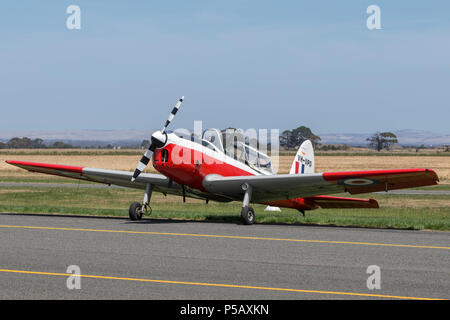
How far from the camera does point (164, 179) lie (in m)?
17.8

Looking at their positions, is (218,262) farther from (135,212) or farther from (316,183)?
(135,212)

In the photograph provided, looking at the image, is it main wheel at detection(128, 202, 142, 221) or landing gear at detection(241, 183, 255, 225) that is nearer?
landing gear at detection(241, 183, 255, 225)

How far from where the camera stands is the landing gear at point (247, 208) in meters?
16.6

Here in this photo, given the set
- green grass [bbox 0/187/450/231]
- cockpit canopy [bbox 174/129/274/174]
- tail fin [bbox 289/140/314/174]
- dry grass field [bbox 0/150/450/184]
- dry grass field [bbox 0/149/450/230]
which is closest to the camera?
cockpit canopy [bbox 174/129/274/174]

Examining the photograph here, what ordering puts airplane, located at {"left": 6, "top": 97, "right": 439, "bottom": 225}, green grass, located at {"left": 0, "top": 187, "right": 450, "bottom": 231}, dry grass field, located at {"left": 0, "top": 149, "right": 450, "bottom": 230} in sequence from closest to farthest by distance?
airplane, located at {"left": 6, "top": 97, "right": 439, "bottom": 225} → green grass, located at {"left": 0, "top": 187, "right": 450, "bottom": 231} → dry grass field, located at {"left": 0, "top": 149, "right": 450, "bottom": 230}

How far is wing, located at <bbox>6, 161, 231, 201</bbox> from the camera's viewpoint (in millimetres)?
17828

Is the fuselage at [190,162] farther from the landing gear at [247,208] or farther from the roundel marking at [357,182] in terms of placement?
the roundel marking at [357,182]

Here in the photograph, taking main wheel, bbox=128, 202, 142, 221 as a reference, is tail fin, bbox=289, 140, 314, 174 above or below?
above

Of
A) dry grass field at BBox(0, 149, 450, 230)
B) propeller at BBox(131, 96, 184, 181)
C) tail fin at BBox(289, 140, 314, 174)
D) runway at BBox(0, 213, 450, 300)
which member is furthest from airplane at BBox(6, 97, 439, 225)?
runway at BBox(0, 213, 450, 300)

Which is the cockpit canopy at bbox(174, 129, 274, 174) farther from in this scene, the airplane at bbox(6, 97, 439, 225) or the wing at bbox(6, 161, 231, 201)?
the wing at bbox(6, 161, 231, 201)

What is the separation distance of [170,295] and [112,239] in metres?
5.52

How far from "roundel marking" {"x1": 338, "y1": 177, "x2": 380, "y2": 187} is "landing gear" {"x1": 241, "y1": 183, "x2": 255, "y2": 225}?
2490 millimetres

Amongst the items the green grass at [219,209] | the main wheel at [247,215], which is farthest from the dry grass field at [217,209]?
the main wheel at [247,215]

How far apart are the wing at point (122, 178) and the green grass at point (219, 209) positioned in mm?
1053
